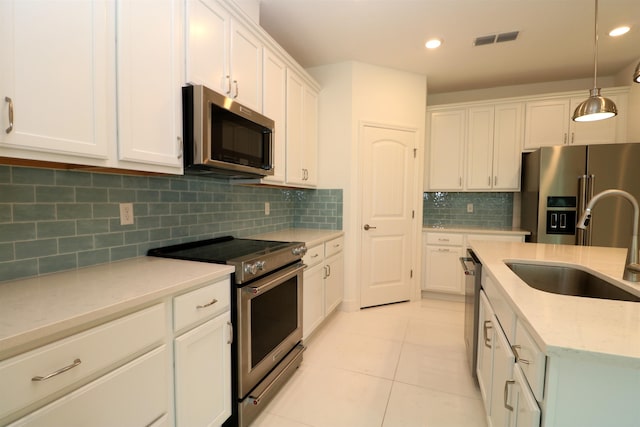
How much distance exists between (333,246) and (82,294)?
2.19 m

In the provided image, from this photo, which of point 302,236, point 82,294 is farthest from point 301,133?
point 82,294

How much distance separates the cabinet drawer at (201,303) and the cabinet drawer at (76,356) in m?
0.08

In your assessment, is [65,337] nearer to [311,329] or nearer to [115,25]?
[115,25]

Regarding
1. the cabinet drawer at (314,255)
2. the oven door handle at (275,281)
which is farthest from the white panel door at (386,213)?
the oven door handle at (275,281)

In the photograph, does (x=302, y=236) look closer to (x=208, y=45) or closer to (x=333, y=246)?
(x=333, y=246)

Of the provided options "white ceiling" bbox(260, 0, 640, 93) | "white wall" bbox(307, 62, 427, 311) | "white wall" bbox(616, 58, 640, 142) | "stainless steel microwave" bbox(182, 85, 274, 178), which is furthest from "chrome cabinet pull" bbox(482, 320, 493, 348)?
"white wall" bbox(616, 58, 640, 142)

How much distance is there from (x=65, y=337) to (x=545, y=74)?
479 centimetres

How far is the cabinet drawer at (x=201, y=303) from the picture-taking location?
123 cm

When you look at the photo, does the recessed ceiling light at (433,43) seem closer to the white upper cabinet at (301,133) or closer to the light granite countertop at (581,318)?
the white upper cabinet at (301,133)

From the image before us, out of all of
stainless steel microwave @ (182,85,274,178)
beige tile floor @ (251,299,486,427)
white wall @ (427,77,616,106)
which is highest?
white wall @ (427,77,616,106)

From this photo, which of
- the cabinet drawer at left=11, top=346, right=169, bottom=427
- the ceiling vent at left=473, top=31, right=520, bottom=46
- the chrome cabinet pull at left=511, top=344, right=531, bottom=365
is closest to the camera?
the cabinet drawer at left=11, top=346, right=169, bottom=427

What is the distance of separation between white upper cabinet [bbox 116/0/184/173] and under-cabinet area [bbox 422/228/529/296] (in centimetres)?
305

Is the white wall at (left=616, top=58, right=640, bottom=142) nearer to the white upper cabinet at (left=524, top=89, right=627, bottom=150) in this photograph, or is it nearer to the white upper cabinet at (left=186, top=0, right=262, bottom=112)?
the white upper cabinet at (left=524, top=89, right=627, bottom=150)

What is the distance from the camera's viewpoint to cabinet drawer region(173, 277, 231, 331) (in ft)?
4.04
